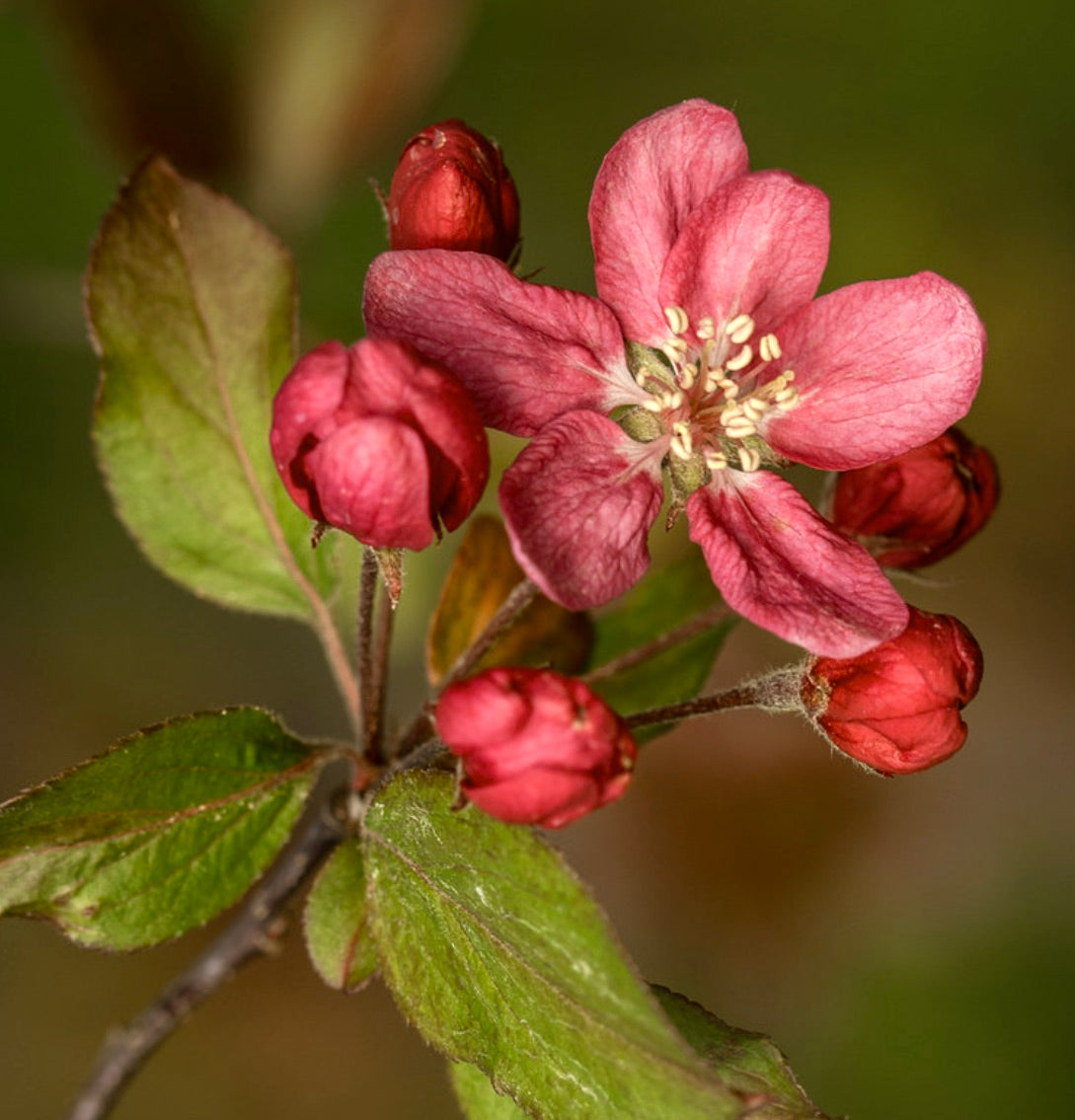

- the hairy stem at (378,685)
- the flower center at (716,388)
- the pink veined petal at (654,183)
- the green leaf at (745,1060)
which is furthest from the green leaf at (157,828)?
the pink veined petal at (654,183)

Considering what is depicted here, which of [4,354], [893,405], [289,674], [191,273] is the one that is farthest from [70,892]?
[4,354]

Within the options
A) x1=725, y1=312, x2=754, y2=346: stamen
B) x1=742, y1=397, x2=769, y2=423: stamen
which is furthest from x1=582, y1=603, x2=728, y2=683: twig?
x1=725, y1=312, x2=754, y2=346: stamen

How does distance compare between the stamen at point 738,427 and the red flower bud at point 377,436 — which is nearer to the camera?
the red flower bud at point 377,436

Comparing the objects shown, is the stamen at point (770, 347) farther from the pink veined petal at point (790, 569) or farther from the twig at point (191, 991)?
the twig at point (191, 991)

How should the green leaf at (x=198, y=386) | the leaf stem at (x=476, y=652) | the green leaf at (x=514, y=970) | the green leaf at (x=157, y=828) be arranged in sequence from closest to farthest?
the green leaf at (x=514, y=970) → the green leaf at (x=157, y=828) → the leaf stem at (x=476, y=652) → the green leaf at (x=198, y=386)

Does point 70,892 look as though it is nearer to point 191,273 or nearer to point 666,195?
point 191,273

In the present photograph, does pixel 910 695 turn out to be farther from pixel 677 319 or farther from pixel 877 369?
pixel 677 319

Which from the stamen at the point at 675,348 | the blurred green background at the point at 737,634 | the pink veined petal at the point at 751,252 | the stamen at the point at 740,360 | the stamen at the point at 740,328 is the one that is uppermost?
the pink veined petal at the point at 751,252
